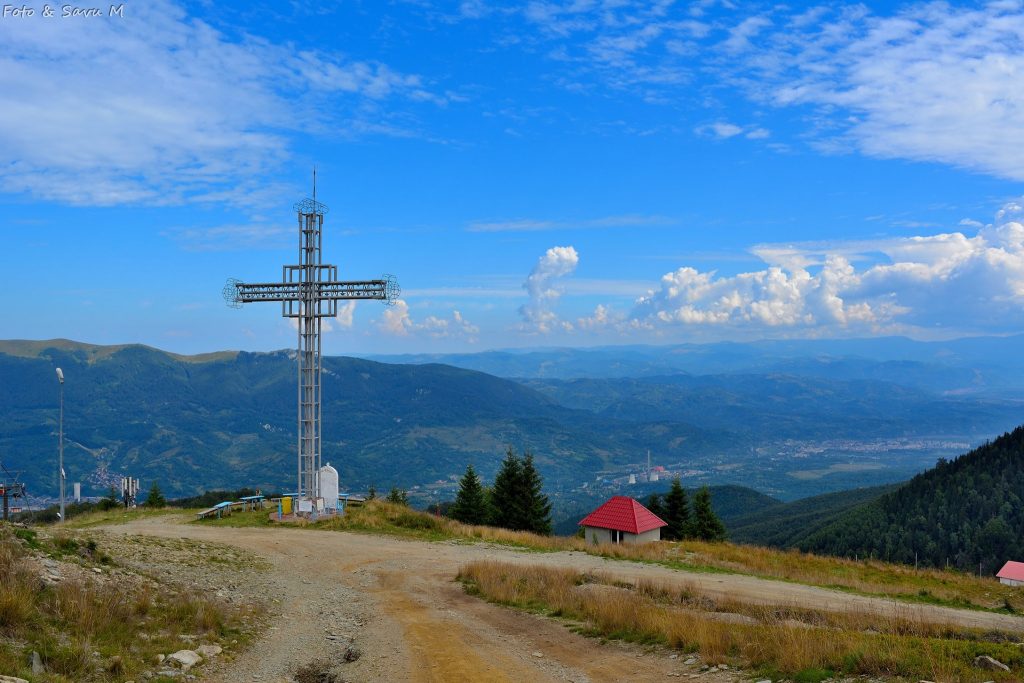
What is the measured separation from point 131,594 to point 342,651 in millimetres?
4013

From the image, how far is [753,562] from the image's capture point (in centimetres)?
2386

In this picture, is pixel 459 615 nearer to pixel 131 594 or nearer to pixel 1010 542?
pixel 131 594

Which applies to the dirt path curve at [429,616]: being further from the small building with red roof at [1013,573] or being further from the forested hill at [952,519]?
the forested hill at [952,519]

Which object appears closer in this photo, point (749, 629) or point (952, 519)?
point (749, 629)

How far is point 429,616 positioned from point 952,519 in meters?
94.3

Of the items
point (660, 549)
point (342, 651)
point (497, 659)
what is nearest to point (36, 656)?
point (342, 651)

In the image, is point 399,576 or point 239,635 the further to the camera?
point 399,576

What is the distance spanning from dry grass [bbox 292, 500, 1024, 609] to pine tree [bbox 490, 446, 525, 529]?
750 centimetres

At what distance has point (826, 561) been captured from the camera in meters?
26.5

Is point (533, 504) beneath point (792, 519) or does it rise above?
above

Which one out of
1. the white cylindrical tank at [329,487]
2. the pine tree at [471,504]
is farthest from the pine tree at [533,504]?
the white cylindrical tank at [329,487]

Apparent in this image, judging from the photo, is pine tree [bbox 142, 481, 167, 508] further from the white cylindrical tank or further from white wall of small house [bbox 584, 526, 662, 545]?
white wall of small house [bbox 584, 526, 662, 545]

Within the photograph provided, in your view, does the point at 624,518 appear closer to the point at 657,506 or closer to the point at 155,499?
the point at 657,506

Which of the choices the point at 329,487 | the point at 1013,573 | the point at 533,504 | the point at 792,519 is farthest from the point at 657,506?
the point at 792,519
